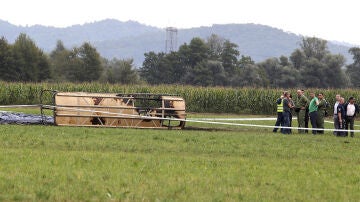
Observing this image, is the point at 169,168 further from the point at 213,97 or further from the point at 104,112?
the point at 213,97

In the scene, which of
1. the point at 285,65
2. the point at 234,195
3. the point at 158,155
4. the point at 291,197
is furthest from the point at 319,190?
the point at 285,65

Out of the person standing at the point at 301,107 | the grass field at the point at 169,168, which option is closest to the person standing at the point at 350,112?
the person standing at the point at 301,107

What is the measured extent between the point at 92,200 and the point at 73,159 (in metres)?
3.99

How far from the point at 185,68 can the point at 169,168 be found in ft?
287

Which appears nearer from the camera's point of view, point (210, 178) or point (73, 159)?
point (210, 178)

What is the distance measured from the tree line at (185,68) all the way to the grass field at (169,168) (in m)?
66.5

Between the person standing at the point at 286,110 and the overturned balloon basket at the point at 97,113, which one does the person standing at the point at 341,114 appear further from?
the overturned balloon basket at the point at 97,113

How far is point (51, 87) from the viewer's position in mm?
48219

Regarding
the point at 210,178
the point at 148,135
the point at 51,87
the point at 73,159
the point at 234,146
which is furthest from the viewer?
the point at 51,87

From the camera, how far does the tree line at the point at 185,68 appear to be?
8438 cm

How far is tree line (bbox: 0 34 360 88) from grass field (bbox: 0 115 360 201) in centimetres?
6650

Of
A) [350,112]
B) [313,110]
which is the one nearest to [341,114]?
[350,112]

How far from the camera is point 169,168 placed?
12438 mm

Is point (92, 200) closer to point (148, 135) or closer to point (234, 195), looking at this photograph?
point (234, 195)
